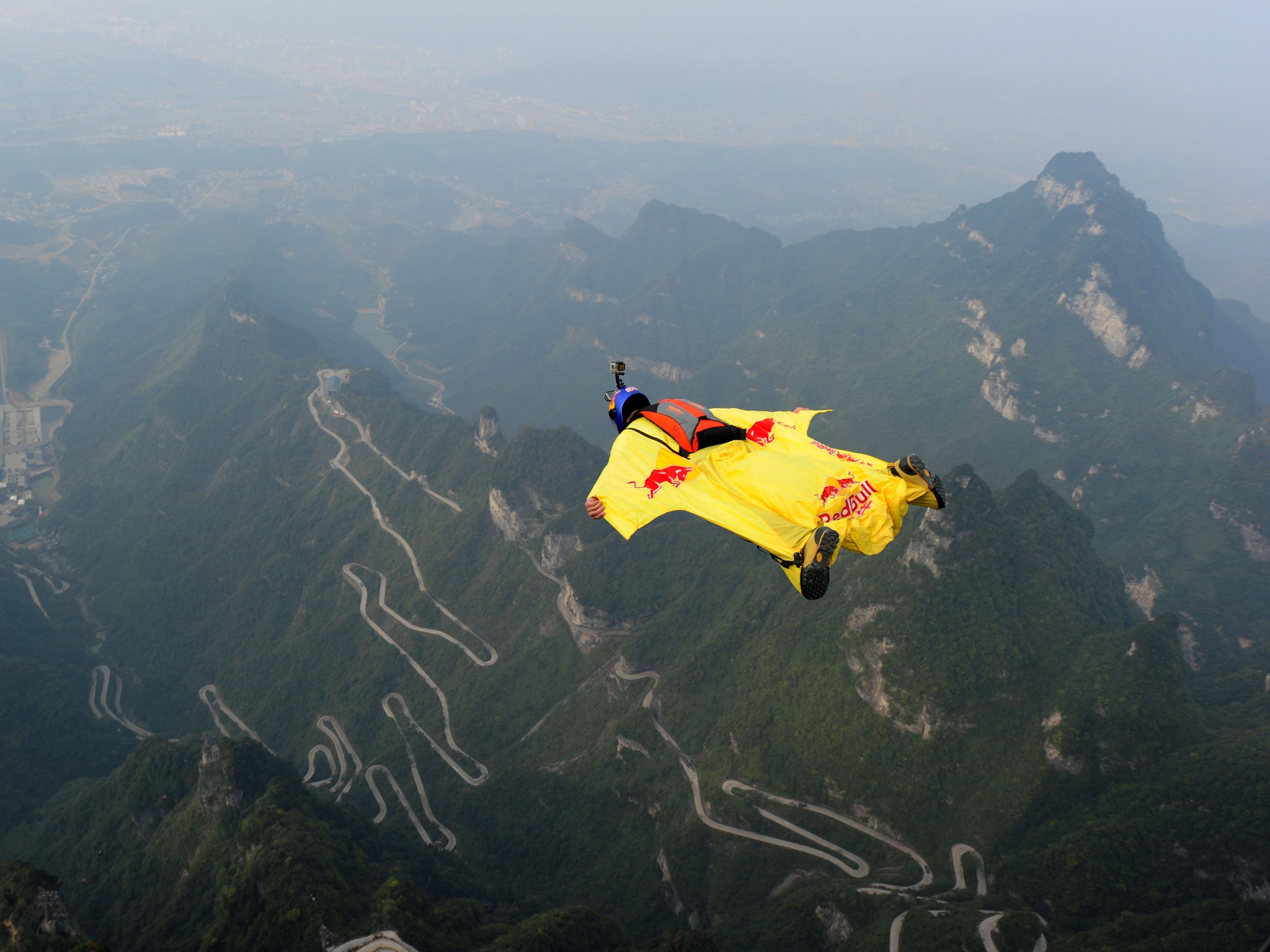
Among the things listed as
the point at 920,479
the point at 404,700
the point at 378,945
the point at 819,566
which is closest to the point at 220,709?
the point at 404,700

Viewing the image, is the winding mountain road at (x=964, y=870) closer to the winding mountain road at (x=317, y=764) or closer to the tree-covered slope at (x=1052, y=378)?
the tree-covered slope at (x=1052, y=378)

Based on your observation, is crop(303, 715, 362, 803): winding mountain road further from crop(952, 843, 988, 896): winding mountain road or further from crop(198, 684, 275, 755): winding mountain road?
crop(952, 843, 988, 896): winding mountain road

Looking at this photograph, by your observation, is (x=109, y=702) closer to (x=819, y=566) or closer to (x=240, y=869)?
(x=240, y=869)

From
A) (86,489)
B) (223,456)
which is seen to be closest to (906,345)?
(223,456)

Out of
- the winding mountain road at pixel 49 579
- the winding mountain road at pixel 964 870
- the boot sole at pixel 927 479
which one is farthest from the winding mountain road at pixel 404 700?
the boot sole at pixel 927 479

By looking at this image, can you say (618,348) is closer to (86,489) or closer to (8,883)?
(86,489)
